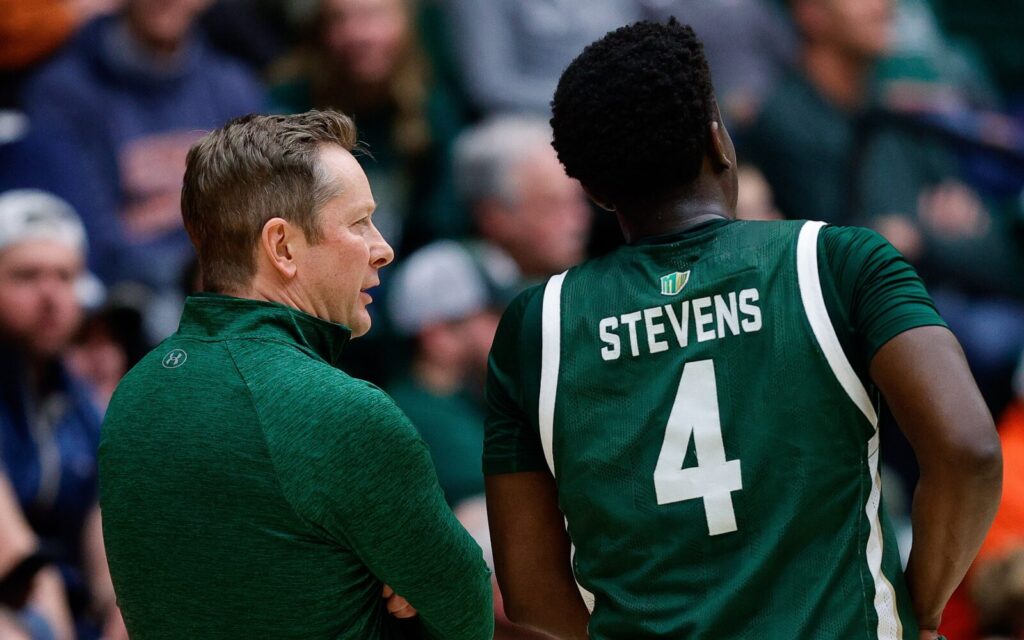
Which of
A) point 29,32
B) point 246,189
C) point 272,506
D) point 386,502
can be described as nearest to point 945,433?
point 386,502

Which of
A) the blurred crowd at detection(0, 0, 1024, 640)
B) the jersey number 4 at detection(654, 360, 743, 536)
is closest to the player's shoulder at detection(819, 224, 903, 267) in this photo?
the jersey number 4 at detection(654, 360, 743, 536)

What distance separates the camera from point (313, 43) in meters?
5.11

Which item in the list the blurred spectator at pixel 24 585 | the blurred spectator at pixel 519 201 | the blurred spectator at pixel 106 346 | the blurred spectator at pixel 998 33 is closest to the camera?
the blurred spectator at pixel 24 585

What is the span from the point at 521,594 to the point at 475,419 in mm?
3048

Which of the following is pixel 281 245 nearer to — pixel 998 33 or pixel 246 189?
pixel 246 189

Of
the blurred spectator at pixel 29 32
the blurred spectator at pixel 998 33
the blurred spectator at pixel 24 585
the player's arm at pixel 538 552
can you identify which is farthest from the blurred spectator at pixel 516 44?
the player's arm at pixel 538 552

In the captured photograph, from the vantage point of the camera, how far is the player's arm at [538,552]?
2.07 meters

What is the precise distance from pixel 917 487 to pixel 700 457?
337 mm

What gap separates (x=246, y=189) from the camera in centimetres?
186

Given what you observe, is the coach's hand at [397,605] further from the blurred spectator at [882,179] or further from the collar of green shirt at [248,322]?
the blurred spectator at [882,179]

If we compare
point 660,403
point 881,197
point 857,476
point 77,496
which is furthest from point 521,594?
point 881,197

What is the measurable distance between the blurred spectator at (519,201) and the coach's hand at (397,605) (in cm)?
351

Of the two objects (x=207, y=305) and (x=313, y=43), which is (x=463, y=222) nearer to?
(x=313, y=43)

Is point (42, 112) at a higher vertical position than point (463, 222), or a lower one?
higher
